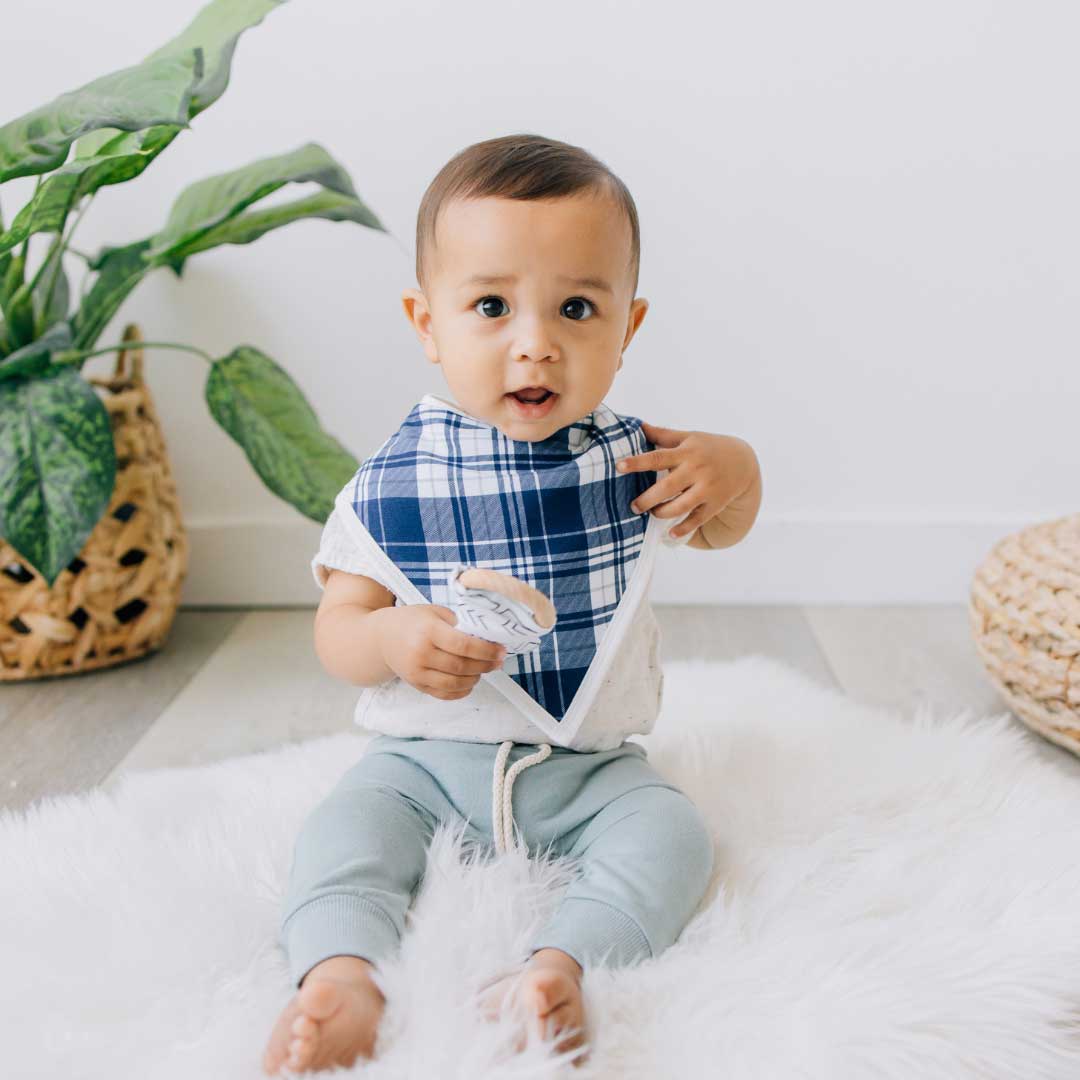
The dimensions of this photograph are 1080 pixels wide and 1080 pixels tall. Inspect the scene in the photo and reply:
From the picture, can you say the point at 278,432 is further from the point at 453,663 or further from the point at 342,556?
the point at 453,663

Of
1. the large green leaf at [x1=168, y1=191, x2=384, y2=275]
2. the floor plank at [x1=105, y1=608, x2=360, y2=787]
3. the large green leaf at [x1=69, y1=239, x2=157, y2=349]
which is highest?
the large green leaf at [x1=168, y1=191, x2=384, y2=275]

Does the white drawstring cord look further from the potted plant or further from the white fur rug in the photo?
the potted plant

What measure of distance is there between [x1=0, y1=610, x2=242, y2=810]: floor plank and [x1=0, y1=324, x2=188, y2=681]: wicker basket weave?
1.3 inches

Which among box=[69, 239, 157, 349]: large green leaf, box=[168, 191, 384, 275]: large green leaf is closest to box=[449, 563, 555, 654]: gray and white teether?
box=[168, 191, 384, 275]: large green leaf

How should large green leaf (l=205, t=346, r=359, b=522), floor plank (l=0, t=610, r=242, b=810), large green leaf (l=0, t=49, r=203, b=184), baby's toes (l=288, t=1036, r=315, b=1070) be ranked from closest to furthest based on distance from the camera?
1. baby's toes (l=288, t=1036, r=315, b=1070)
2. large green leaf (l=0, t=49, r=203, b=184)
3. floor plank (l=0, t=610, r=242, b=810)
4. large green leaf (l=205, t=346, r=359, b=522)

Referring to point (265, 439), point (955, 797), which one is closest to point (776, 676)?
point (955, 797)

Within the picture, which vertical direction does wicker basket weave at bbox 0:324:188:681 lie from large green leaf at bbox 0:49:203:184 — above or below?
below

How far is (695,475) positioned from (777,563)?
0.88 metres

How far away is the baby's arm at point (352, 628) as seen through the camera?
865 millimetres

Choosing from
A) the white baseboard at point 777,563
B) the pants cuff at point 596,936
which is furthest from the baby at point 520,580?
the white baseboard at point 777,563

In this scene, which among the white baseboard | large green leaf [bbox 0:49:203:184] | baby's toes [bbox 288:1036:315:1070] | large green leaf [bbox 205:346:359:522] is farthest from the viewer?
the white baseboard

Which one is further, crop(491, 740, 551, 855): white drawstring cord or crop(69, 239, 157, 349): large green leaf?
crop(69, 239, 157, 349): large green leaf

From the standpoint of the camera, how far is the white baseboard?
1735 millimetres

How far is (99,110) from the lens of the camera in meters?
0.99
